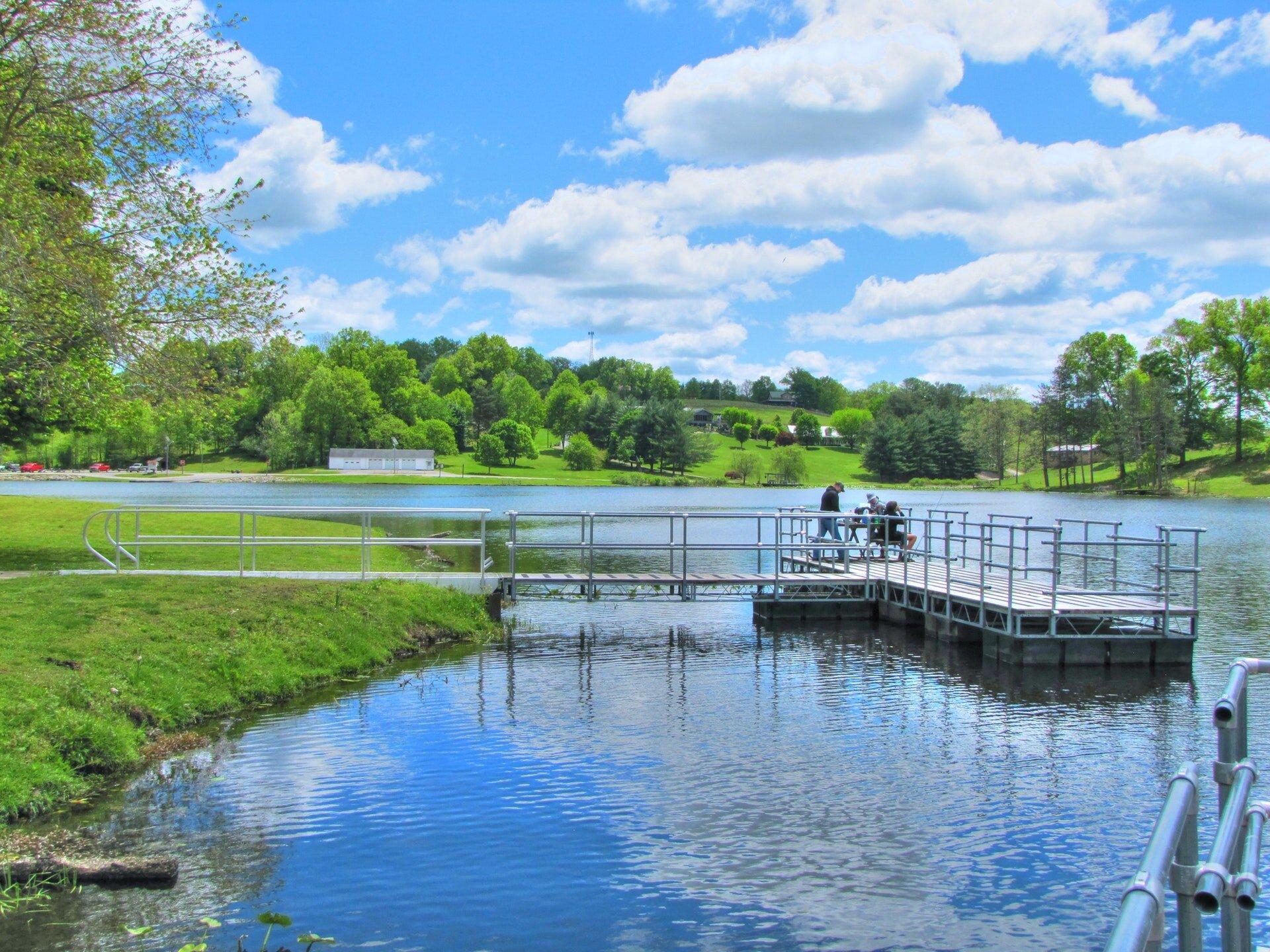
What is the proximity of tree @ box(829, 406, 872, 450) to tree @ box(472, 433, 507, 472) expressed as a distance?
61.9 meters

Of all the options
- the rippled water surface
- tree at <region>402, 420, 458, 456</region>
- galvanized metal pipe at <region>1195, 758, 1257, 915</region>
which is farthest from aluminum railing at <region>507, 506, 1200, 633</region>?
tree at <region>402, 420, 458, 456</region>

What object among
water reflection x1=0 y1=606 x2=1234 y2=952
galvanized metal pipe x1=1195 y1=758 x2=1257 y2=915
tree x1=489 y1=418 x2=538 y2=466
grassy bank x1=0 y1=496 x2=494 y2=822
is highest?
tree x1=489 y1=418 x2=538 y2=466

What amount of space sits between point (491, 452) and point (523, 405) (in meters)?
25.9

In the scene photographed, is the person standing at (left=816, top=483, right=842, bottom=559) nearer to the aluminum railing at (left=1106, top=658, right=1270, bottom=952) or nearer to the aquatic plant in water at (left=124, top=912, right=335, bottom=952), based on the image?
the aquatic plant in water at (left=124, top=912, right=335, bottom=952)

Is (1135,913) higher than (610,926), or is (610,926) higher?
(1135,913)

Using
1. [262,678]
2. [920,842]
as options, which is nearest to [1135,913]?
[920,842]

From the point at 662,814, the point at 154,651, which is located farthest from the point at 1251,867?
the point at 154,651

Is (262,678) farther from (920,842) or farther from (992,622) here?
(992,622)

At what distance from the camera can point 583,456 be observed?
5709 inches

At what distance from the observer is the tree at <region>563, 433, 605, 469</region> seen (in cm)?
14475

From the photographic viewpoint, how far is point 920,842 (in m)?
9.16

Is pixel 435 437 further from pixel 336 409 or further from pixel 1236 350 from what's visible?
pixel 1236 350

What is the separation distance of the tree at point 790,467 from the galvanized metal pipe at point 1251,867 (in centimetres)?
13000

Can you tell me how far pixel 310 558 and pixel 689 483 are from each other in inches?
3970
